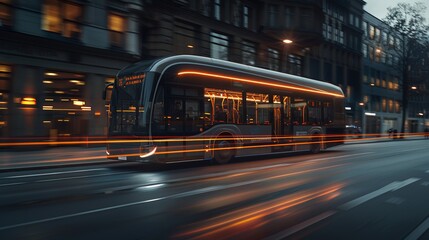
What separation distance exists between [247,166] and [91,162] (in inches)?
225

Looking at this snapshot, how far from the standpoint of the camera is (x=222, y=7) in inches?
1190

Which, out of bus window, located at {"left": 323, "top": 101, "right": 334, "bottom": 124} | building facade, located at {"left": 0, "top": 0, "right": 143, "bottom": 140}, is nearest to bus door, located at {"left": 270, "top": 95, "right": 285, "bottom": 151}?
bus window, located at {"left": 323, "top": 101, "right": 334, "bottom": 124}

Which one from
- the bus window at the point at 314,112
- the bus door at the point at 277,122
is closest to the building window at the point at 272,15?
the bus window at the point at 314,112

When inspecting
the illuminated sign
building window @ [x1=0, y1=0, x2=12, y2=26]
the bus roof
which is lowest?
the illuminated sign

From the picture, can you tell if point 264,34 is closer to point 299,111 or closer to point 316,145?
point 316,145

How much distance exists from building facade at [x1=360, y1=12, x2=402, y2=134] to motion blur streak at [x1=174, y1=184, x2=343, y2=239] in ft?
155

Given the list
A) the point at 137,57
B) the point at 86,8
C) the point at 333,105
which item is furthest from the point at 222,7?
the point at 333,105

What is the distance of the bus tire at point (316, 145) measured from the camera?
19111 millimetres

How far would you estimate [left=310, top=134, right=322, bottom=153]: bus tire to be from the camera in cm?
1911

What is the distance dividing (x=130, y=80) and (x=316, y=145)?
1053 cm

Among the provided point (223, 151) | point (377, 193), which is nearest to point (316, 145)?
point (223, 151)

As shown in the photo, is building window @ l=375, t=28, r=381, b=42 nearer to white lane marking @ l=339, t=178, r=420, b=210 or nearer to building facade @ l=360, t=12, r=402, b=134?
building facade @ l=360, t=12, r=402, b=134

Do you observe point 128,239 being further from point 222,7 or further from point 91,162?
point 222,7

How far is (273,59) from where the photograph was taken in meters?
35.7
